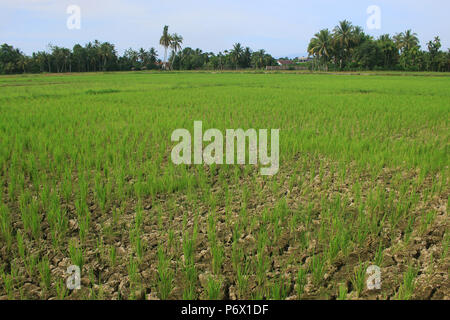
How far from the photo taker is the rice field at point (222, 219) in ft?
5.29

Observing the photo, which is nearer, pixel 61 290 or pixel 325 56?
pixel 61 290

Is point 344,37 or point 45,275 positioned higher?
point 344,37

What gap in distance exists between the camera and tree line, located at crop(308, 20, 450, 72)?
34.1 m

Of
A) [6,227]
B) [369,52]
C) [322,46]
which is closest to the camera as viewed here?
[6,227]

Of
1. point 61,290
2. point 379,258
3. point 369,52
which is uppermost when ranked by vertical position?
point 369,52

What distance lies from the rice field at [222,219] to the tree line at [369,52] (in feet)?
118

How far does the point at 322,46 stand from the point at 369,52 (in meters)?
7.21

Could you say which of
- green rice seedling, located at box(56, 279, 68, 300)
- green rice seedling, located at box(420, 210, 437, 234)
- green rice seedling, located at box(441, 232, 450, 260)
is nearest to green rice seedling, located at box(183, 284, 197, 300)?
green rice seedling, located at box(56, 279, 68, 300)

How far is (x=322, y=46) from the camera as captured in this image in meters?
40.6

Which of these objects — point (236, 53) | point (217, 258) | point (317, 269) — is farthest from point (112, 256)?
point (236, 53)

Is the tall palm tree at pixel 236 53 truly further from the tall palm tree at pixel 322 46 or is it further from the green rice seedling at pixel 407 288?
the green rice seedling at pixel 407 288

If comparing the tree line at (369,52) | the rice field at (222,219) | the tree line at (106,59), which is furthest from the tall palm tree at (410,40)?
the rice field at (222,219)

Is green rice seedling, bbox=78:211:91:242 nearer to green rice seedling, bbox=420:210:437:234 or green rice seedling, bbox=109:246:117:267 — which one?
green rice seedling, bbox=109:246:117:267

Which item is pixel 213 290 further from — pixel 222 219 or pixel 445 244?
pixel 445 244
